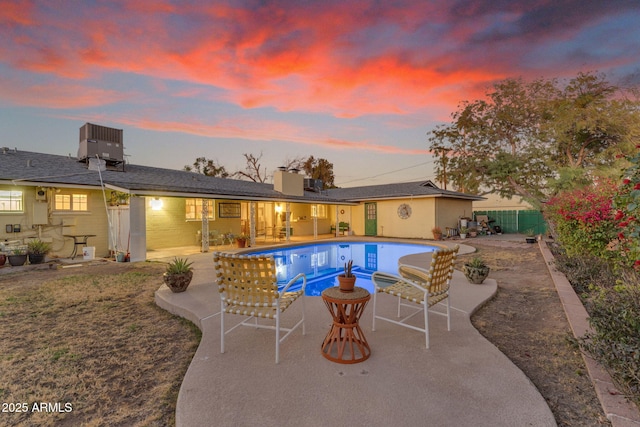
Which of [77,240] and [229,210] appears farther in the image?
[229,210]

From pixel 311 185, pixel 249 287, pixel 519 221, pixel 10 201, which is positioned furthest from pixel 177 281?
pixel 519 221

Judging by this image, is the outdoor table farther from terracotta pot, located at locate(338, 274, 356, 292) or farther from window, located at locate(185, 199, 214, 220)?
terracotta pot, located at locate(338, 274, 356, 292)

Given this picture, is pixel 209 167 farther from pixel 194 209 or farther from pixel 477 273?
pixel 477 273

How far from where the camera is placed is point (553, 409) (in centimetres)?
217

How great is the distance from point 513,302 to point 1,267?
12.5 meters

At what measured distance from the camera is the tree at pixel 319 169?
32.9 meters

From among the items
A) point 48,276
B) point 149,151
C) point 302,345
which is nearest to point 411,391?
point 302,345

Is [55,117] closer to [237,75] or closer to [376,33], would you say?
[237,75]

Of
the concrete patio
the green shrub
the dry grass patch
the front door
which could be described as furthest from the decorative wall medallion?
the dry grass patch

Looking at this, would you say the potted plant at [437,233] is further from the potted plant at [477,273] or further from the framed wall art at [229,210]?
the framed wall art at [229,210]

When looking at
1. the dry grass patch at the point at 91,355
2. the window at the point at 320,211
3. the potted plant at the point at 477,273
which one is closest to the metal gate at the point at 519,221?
the window at the point at 320,211

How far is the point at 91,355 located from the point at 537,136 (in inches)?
861

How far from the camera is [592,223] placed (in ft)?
16.7

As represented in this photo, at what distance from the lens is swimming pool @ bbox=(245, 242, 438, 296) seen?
7.98 m
